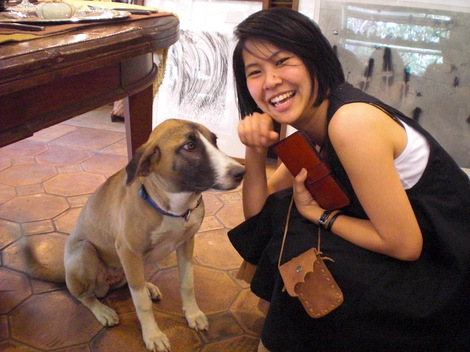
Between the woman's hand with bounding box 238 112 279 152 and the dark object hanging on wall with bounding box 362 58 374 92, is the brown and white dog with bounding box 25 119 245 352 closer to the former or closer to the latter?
the woman's hand with bounding box 238 112 279 152

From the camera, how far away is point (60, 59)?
1.02 metres

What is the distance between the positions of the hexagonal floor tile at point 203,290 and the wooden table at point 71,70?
94 centimetres

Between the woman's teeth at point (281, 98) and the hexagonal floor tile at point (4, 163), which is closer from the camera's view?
the woman's teeth at point (281, 98)

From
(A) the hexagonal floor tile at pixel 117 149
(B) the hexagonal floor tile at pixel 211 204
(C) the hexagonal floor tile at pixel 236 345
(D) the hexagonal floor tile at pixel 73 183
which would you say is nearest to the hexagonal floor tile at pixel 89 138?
(A) the hexagonal floor tile at pixel 117 149

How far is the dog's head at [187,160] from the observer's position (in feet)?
4.55

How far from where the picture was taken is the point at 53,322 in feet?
5.83

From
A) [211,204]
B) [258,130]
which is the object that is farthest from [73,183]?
[258,130]

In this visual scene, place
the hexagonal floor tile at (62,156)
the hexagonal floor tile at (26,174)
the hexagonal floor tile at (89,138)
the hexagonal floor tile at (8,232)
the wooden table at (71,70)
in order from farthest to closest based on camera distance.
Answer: the hexagonal floor tile at (89,138)
the hexagonal floor tile at (62,156)
the hexagonal floor tile at (26,174)
the hexagonal floor tile at (8,232)
the wooden table at (71,70)

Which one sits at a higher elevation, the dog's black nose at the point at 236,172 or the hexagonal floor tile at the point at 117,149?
the dog's black nose at the point at 236,172

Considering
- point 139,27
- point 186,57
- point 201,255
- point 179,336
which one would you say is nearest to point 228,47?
point 186,57

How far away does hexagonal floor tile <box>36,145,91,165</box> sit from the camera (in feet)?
10.8

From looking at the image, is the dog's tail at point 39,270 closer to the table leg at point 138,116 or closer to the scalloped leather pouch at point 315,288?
the table leg at point 138,116

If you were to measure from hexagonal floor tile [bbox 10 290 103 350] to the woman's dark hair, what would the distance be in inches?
48.4

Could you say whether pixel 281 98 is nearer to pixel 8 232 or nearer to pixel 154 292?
pixel 154 292
